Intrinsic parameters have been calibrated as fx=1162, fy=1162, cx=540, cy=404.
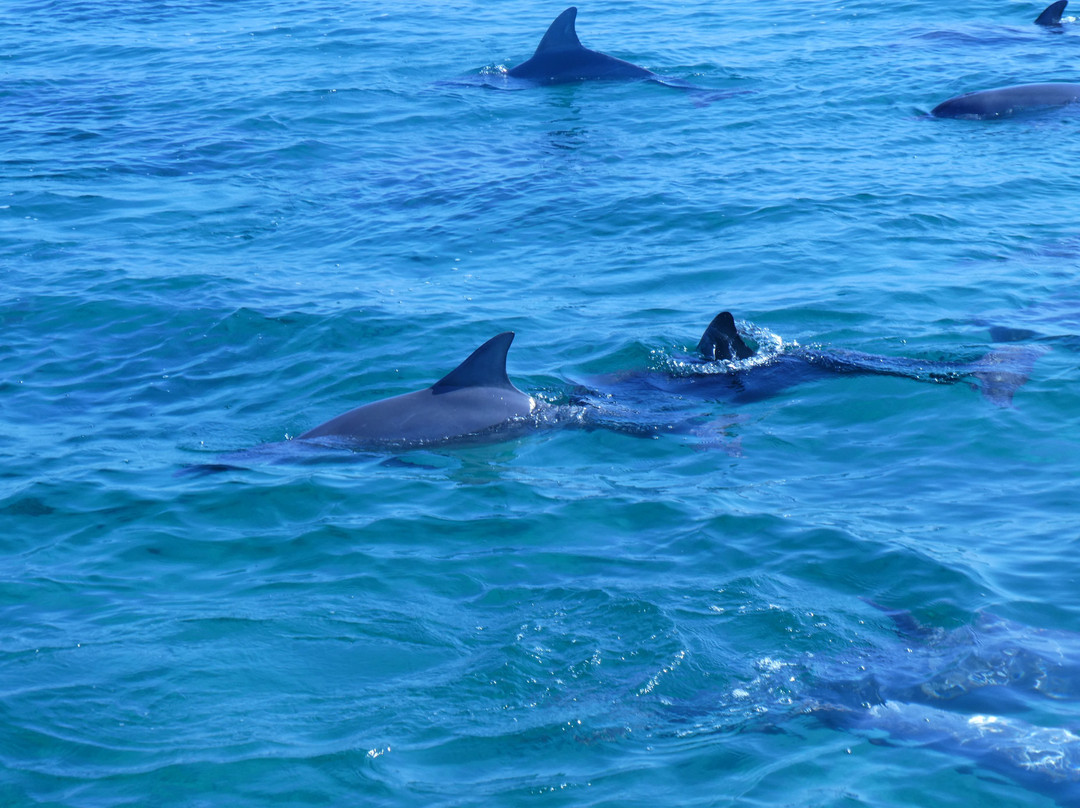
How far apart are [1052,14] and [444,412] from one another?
19.0m

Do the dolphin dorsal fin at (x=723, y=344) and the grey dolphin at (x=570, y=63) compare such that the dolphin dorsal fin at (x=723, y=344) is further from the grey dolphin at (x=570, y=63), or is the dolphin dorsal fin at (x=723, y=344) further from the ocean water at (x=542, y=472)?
the grey dolphin at (x=570, y=63)

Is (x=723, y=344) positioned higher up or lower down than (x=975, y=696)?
higher up

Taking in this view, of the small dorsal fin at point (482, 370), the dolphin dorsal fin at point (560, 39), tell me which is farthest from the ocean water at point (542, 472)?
the dolphin dorsal fin at point (560, 39)

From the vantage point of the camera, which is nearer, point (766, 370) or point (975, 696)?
point (975, 696)

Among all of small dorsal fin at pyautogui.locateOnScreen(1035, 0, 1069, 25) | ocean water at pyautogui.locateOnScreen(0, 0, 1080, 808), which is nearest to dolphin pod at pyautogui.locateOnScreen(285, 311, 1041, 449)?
ocean water at pyautogui.locateOnScreen(0, 0, 1080, 808)

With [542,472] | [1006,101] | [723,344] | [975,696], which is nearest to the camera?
[975,696]

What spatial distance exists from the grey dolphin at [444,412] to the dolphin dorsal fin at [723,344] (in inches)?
75.1

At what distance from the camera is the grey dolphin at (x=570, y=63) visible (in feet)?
68.6

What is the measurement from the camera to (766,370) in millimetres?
10523

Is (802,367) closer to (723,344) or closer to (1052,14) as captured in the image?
(723,344)

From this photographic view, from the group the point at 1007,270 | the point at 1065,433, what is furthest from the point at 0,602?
the point at 1007,270

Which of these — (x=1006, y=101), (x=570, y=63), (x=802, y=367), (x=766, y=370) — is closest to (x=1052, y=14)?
(x=1006, y=101)

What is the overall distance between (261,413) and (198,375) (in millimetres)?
1160

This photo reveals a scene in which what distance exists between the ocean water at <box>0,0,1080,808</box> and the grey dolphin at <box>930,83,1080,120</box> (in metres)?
0.32
